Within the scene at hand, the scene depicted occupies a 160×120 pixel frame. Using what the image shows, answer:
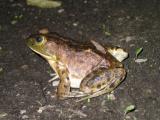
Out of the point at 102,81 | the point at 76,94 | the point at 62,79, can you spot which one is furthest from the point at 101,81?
the point at 62,79

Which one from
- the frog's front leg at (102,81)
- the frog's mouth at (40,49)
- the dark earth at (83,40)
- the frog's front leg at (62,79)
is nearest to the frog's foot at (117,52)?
the dark earth at (83,40)

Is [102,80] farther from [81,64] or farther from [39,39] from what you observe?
[39,39]

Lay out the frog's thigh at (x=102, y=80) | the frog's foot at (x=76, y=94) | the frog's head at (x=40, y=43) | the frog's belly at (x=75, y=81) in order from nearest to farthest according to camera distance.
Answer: the frog's thigh at (x=102, y=80), the frog's foot at (x=76, y=94), the frog's belly at (x=75, y=81), the frog's head at (x=40, y=43)

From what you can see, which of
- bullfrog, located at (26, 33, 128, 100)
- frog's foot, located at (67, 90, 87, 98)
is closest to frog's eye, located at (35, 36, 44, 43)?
bullfrog, located at (26, 33, 128, 100)

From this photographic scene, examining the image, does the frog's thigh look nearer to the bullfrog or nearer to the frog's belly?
the bullfrog

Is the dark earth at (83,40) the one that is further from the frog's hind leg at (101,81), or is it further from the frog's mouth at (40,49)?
the frog's mouth at (40,49)

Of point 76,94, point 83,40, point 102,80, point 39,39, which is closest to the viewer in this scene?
point 102,80
